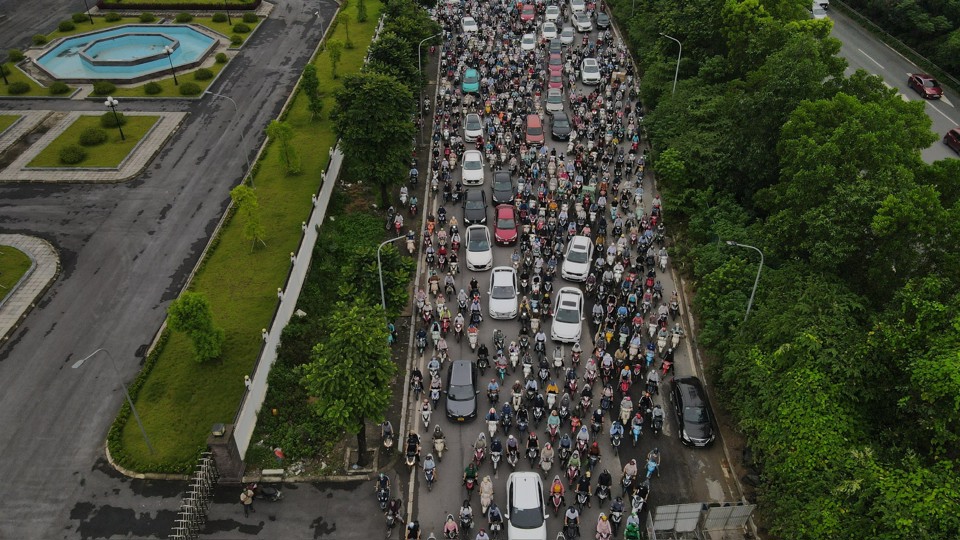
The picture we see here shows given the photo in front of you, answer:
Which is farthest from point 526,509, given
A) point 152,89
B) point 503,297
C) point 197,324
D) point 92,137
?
point 152,89

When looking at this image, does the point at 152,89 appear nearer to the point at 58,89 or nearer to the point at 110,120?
the point at 110,120

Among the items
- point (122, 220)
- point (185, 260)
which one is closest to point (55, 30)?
point (122, 220)

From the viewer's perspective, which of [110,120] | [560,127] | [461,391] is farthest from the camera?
[110,120]

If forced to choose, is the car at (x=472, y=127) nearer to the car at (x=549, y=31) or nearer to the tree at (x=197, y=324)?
the car at (x=549, y=31)

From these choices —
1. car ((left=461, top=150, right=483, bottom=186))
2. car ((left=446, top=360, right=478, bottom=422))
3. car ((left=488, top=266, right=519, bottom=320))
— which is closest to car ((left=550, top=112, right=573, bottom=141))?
car ((left=461, top=150, right=483, bottom=186))

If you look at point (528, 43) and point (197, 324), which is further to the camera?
point (528, 43)

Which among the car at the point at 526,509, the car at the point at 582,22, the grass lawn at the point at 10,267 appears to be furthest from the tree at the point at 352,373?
the car at the point at 582,22

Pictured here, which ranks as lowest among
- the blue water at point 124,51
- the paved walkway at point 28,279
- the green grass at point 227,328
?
the blue water at point 124,51

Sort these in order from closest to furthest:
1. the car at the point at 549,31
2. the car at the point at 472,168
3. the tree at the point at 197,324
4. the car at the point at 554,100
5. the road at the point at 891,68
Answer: the tree at the point at 197,324
the car at the point at 472,168
the road at the point at 891,68
the car at the point at 554,100
the car at the point at 549,31
